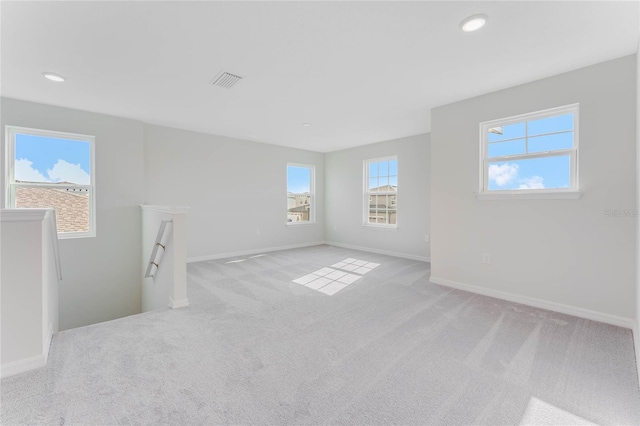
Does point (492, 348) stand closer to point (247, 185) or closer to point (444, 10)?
point (444, 10)

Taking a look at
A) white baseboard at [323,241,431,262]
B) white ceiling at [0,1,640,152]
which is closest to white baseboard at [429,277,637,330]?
white baseboard at [323,241,431,262]

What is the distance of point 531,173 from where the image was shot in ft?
9.95

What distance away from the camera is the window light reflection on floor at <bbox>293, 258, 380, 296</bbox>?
3656mm

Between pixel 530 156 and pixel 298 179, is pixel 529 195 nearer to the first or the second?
pixel 530 156

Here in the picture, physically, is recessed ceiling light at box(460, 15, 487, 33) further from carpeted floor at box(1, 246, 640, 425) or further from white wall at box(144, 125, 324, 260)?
white wall at box(144, 125, 324, 260)

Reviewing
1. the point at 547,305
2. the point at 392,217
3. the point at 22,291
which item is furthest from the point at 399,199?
the point at 22,291

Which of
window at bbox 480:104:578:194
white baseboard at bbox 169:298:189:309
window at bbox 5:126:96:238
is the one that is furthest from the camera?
window at bbox 5:126:96:238

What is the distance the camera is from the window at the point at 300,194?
21.9 ft

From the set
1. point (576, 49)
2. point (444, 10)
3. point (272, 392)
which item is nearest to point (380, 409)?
point (272, 392)

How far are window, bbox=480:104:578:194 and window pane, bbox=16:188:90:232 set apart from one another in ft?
18.0

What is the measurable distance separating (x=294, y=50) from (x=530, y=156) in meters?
2.73

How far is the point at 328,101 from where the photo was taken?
3.55 m

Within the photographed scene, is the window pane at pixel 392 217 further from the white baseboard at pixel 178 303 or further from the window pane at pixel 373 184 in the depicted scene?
the white baseboard at pixel 178 303

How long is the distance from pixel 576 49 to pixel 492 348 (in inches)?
102
